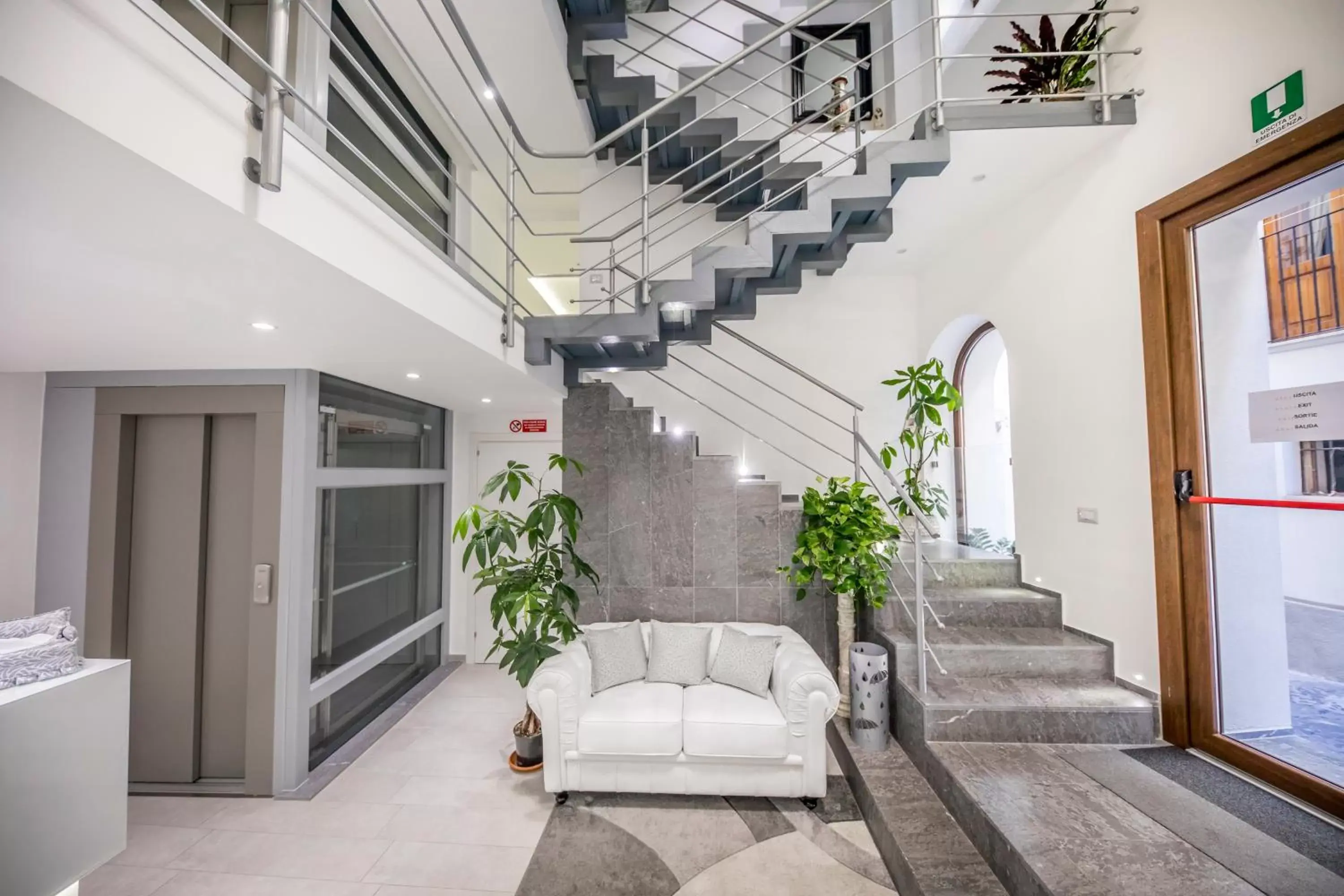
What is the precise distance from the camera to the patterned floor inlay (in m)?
2.15

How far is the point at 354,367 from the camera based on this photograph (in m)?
2.84

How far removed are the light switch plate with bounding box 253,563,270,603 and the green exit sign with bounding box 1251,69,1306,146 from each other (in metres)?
4.91

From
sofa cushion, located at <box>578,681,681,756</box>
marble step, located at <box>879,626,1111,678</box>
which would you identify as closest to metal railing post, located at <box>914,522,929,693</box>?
marble step, located at <box>879,626,1111,678</box>

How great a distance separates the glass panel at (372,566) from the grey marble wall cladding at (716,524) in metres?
2.22

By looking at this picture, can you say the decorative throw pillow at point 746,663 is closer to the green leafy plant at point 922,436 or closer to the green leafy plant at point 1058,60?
the green leafy plant at point 922,436

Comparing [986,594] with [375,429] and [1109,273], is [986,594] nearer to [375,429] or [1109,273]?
[1109,273]

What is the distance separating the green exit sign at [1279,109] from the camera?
1958 mm

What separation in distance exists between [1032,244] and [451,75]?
367 centimetres

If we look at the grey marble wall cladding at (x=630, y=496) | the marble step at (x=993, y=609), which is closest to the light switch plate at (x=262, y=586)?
the grey marble wall cladding at (x=630, y=496)

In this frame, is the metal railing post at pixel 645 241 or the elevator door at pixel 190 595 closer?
the metal railing post at pixel 645 241

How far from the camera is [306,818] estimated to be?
260 centimetres

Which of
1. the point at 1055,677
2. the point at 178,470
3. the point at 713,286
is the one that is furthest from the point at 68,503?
the point at 1055,677

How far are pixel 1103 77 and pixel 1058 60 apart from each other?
0.39 metres

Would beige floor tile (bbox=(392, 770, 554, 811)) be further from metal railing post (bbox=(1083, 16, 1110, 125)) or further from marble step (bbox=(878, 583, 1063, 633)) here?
metal railing post (bbox=(1083, 16, 1110, 125))
